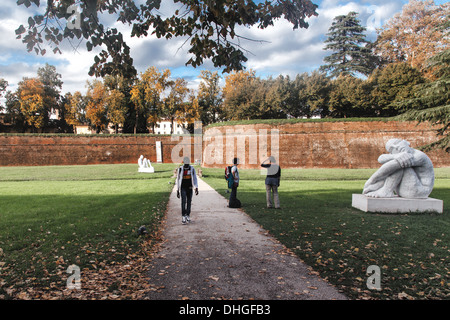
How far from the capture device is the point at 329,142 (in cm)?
3291

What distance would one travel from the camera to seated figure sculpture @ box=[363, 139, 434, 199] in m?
8.44

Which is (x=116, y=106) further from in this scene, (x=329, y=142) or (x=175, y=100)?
(x=329, y=142)

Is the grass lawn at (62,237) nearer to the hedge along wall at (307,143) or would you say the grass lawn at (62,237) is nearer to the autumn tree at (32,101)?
the hedge along wall at (307,143)

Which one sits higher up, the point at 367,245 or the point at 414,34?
the point at 414,34

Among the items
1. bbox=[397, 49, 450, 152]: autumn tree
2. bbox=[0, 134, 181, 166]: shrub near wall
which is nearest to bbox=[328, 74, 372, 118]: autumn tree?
bbox=[397, 49, 450, 152]: autumn tree

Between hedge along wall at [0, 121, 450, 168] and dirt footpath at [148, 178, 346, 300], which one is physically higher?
hedge along wall at [0, 121, 450, 168]

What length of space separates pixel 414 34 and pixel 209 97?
32.1 metres

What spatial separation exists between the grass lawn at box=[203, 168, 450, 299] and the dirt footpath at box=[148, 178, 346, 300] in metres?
0.34

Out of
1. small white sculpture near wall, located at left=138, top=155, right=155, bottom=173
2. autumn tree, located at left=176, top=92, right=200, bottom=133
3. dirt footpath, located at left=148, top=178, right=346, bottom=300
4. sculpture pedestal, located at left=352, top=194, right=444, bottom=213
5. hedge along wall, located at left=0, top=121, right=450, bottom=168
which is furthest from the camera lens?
autumn tree, located at left=176, top=92, right=200, bottom=133

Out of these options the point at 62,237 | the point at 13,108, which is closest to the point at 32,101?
the point at 13,108

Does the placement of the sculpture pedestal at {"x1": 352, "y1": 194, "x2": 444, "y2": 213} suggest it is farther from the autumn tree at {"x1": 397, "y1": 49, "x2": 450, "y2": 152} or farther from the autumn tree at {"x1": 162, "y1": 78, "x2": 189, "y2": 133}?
the autumn tree at {"x1": 162, "y1": 78, "x2": 189, "y2": 133}

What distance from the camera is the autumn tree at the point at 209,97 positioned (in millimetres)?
51031

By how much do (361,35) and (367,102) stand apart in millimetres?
15545

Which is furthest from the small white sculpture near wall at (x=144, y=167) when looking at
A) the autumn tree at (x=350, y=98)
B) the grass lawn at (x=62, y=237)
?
the autumn tree at (x=350, y=98)
